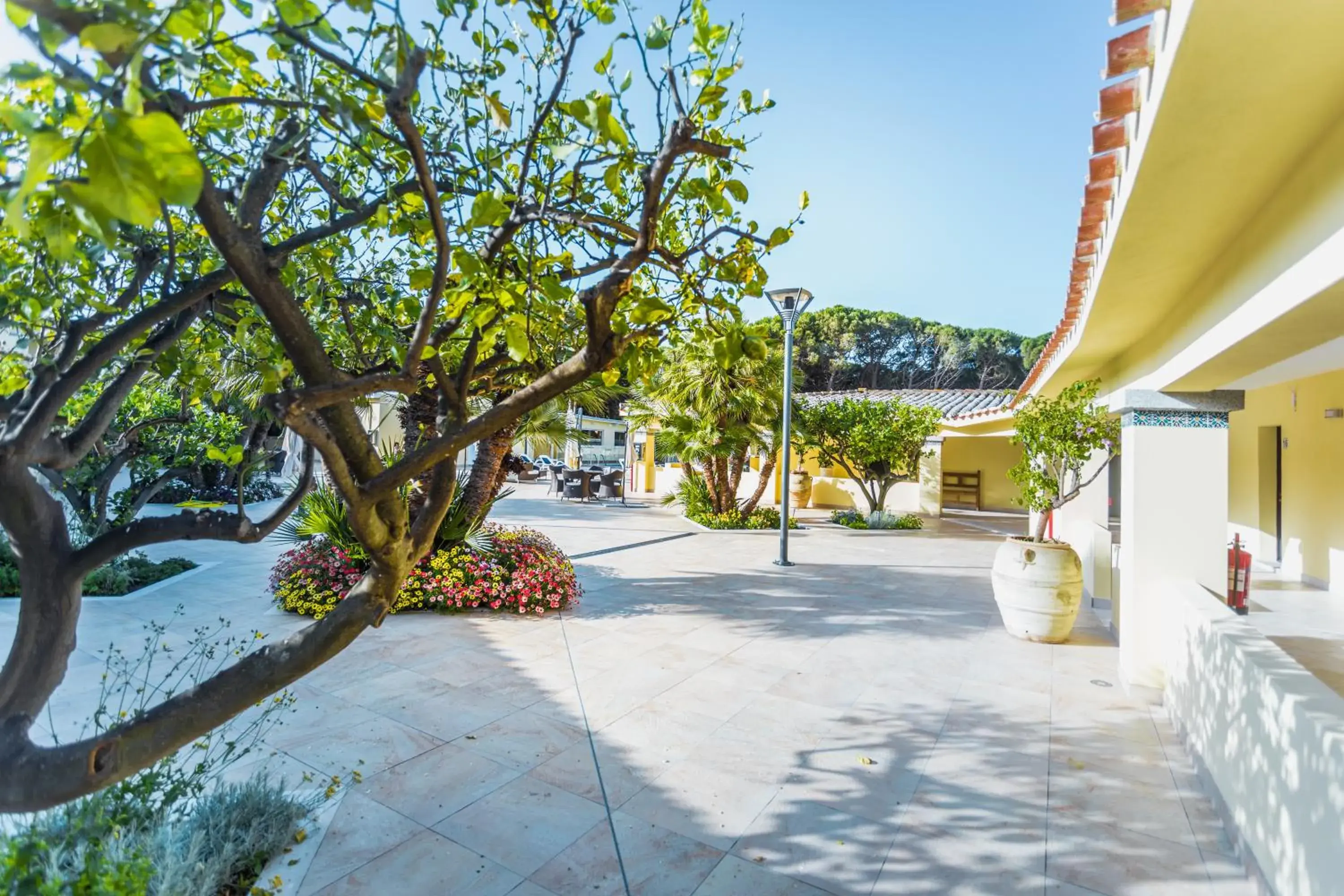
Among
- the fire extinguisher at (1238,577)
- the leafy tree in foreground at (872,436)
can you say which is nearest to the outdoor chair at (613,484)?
the leafy tree in foreground at (872,436)

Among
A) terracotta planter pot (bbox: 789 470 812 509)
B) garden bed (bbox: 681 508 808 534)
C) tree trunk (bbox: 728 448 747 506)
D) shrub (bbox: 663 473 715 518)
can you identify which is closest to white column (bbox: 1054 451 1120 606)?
garden bed (bbox: 681 508 808 534)

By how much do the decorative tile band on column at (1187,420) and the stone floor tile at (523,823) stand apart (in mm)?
4737

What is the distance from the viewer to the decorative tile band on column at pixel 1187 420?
5.19 metres

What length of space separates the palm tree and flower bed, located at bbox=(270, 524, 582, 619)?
309 inches

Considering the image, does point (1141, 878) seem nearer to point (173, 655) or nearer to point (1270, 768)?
point (1270, 768)

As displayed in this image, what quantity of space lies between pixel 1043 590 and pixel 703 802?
443 centimetres

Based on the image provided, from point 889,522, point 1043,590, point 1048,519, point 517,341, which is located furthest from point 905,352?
point 517,341

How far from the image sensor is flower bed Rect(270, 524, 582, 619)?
Result: 23.0ft

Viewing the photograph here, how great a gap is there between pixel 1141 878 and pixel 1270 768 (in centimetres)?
69

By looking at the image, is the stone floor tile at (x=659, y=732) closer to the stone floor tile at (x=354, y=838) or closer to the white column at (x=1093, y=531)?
the stone floor tile at (x=354, y=838)

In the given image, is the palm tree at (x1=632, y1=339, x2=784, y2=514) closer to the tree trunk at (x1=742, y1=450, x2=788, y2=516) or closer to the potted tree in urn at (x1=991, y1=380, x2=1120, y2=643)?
the tree trunk at (x1=742, y1=450, x2=788, y2=516)

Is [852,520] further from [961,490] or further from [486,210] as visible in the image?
[486,210]

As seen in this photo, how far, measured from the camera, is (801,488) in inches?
835

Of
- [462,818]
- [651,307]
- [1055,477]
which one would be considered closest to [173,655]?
[462,818]
